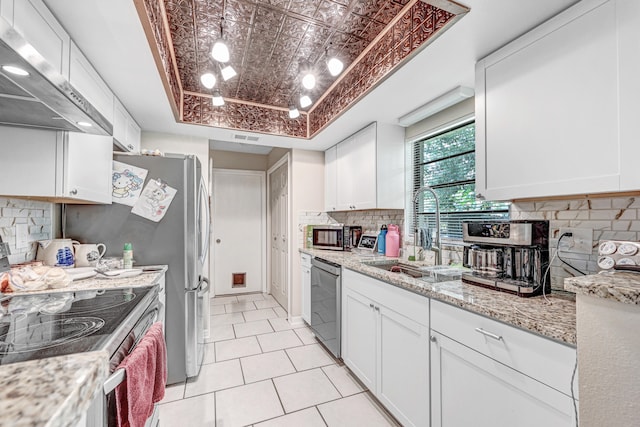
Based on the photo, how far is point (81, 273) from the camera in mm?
1618

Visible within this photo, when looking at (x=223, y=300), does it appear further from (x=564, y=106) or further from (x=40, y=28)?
(x=564, y=106)

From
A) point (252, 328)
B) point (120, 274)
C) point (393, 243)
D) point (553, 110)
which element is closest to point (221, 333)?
point (252, 328)

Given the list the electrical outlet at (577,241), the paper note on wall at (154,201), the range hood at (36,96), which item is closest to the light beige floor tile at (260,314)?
the paper note on wall at (154,201)

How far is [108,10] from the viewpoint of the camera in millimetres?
1214

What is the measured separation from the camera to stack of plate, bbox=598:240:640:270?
0.93 metres

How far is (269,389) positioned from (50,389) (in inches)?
76.1

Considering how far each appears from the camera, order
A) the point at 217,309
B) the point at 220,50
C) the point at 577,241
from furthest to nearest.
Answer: the point at 217,309 < the point at 220,50 < the point at 577,241

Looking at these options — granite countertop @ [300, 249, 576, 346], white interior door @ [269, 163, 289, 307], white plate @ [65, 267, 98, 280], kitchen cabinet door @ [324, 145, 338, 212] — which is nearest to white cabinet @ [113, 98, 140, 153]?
white plate @ [65, 267, 98, 280]

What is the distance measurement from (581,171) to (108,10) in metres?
2.14

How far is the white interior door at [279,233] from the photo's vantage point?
3746 millimetres

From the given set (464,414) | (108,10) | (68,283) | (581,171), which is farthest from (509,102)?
(68,283)

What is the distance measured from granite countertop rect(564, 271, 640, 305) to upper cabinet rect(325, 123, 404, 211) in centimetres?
184

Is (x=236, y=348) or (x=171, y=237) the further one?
(x=236, y=348)

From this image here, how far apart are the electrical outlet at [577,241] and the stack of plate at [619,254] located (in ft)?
1.37
